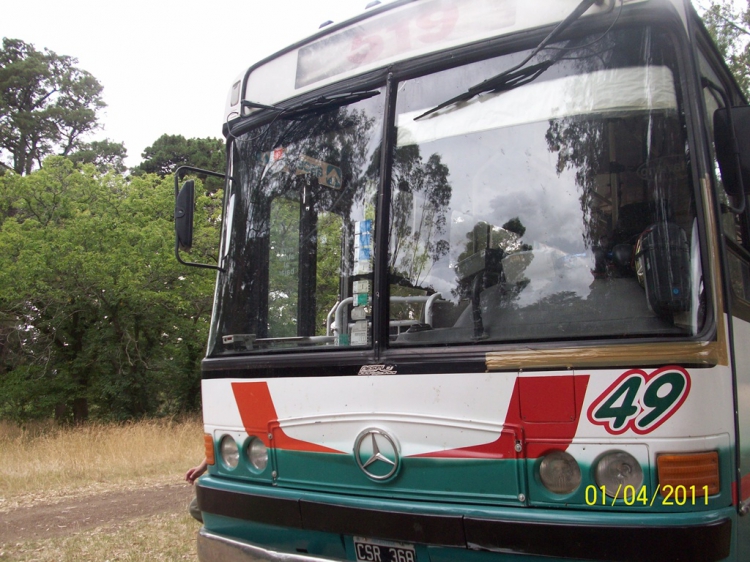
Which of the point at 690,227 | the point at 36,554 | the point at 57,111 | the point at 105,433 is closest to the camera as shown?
the point at 690,227

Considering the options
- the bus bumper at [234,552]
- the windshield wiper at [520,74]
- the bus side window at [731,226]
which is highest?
the windshield wiper at [520,74]

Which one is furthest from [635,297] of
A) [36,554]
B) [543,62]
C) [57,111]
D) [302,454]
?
[57,111]

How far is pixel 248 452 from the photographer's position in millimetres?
3695

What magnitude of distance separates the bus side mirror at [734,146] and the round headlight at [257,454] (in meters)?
2.49

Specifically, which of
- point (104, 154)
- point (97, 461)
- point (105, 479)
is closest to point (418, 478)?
point (105, 479)

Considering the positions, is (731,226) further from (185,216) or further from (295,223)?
(185,216)

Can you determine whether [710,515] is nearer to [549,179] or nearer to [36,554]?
[549,179]

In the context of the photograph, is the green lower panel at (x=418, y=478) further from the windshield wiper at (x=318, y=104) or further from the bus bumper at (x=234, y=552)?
the windshield wiper at (x=318, y=104)

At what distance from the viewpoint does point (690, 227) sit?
272 centimetres

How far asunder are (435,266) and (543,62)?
101cm

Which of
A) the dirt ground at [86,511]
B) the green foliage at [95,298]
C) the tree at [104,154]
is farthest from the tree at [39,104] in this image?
the dirt ground at [86,511]

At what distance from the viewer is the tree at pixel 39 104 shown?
3519cm
